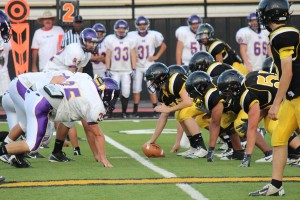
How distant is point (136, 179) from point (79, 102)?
1.07m

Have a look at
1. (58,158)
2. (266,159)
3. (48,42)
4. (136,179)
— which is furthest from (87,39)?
(48,42)

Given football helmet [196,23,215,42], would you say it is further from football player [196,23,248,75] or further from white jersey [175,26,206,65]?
white jersey [175,26,206,65]

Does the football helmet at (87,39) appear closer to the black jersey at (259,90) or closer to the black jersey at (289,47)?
the black jersey at (259,90)

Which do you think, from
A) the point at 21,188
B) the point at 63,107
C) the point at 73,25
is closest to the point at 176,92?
the point at 63,107

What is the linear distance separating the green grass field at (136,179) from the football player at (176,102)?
35 cm

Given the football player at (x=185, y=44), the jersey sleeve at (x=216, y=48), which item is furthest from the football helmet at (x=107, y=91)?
the football player at (x=185, y=44)

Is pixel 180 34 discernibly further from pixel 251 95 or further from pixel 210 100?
pixel 251 95

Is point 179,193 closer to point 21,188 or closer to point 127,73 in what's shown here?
point 21,188

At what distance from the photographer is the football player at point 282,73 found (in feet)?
27.3

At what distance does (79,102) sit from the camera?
10109 millimetres

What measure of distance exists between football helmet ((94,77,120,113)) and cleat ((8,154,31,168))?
3.84ft

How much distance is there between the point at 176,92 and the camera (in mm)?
11898

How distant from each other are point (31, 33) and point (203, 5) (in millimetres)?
3945

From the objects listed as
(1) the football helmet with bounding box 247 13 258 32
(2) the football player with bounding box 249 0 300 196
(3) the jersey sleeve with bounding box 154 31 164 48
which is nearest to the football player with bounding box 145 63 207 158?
(2) the football player with bounding box 249 0 300 196
